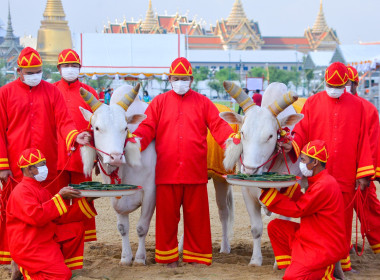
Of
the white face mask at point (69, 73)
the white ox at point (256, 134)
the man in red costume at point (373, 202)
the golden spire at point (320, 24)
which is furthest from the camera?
the golden spire at point (320, 24)

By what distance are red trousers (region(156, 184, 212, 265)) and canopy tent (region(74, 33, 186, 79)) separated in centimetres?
1698

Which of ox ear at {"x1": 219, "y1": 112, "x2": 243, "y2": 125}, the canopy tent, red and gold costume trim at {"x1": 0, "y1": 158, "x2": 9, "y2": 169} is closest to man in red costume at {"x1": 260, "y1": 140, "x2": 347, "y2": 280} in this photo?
ox ear at {"x1": 219, "y1": 112, "x2": 243, "y2": 125}

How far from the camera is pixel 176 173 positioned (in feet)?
20.2

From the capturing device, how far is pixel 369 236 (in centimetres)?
641

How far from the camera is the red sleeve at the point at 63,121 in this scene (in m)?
5.86

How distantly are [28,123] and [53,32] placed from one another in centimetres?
7094

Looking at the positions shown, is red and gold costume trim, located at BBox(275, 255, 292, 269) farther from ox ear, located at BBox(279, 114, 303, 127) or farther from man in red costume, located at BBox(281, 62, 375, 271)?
ox ear, located at BBox(279, 114, 303, 127)

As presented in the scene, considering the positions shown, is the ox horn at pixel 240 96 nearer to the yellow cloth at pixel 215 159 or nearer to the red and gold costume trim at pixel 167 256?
the yellow cloth at pixel 215 159

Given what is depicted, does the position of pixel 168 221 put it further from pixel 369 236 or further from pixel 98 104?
pixel 369 236

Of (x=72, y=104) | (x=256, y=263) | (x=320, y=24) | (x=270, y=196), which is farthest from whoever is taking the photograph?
(x=320, y=24)

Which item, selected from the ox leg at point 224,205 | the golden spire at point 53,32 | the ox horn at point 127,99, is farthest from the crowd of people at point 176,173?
the golden spire at point 53,32

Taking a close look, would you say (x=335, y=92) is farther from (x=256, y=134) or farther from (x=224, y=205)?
(x=224, y=205)

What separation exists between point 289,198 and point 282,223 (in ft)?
1.26

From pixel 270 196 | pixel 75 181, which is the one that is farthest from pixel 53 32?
pixel 270 196
